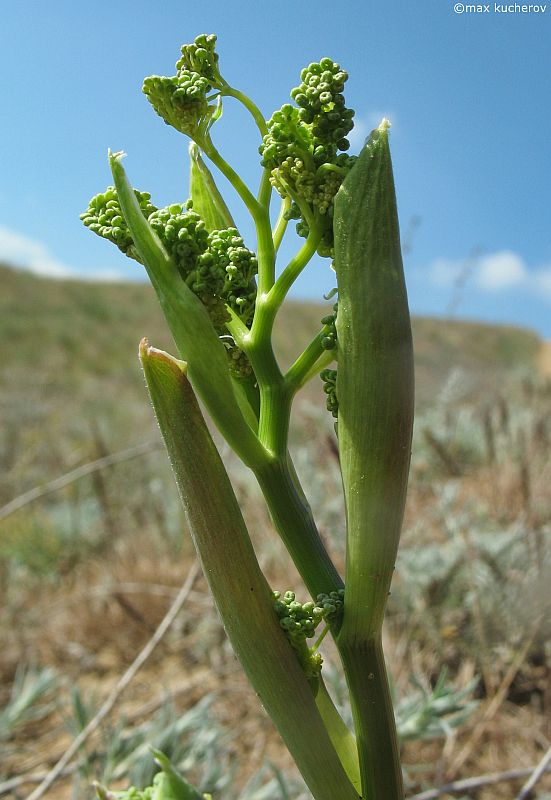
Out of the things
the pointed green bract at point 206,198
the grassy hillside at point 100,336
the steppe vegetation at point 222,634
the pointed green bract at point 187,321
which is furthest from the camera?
the grassy hillside at point 100,336

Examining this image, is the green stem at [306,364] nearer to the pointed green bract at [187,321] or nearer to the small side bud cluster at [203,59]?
the pointed green bract at [187,321]

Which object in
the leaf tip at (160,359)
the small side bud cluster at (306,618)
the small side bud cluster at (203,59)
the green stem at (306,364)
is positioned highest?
the small side bud cluster at (203,59)

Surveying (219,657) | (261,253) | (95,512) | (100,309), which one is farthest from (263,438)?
(100,309)

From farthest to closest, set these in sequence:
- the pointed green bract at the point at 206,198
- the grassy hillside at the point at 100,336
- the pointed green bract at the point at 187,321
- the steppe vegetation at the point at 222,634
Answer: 1. the grassy hillside at the point at 100,336
2. the steppe vegetation at the point at 222,634
3. the pointed green bract at the point at 206,198
4. the pointed green bract at the point at 187,321

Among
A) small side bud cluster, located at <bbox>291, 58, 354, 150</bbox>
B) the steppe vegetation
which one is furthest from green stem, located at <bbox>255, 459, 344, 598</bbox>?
the steppe vegetation

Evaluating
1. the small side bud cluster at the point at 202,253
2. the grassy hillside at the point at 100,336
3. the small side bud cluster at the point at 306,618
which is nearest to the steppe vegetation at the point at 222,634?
the small side bud cluster at the point at 306,618

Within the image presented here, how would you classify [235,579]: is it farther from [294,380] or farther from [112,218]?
[112,218]

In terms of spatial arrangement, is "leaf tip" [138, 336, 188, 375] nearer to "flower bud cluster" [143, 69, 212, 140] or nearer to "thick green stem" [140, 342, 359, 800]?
"thick green stem" [140, 342, 359, 800]

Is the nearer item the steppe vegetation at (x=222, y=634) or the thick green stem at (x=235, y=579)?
the thick green stem at (x=235, y=579)
